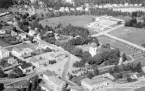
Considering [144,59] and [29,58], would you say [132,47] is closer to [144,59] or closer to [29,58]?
→ [144,59]

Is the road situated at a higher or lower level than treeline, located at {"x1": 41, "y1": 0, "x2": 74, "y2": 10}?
lower

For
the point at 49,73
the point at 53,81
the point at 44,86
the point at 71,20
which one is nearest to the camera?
the point at 53,81

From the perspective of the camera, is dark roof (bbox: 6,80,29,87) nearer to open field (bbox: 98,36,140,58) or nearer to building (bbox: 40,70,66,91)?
building (bbox: 40,70,66,91)

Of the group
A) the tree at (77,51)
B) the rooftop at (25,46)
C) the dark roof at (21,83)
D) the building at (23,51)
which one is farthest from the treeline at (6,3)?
the dark roof at (21,83)

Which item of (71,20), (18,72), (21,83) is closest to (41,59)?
(18,72)

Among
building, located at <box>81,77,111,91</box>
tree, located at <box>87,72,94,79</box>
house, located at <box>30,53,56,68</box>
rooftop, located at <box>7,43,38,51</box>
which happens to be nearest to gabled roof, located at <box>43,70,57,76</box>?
house, located at <box>30,53,56,68</box>

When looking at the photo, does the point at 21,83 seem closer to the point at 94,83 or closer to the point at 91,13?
the point at 94,83

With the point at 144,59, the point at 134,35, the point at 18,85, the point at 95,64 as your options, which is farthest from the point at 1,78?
the point at 134,35
